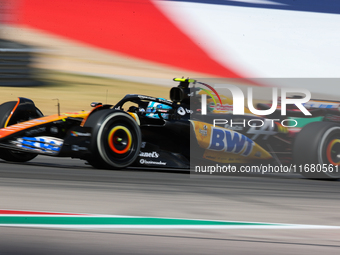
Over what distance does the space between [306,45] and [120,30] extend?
21.3 feet

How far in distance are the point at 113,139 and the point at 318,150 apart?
8.33ft

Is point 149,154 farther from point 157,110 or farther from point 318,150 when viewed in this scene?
point 318,150

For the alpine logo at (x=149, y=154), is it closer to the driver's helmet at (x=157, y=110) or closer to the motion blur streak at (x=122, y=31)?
the driver's helmet at (x=157, y=110)

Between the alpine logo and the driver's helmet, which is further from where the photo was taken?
the driver's helmet

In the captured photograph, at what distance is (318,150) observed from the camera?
5.98 meters

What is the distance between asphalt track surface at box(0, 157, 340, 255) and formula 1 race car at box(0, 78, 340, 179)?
0.25 m

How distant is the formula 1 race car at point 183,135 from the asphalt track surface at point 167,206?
0.83ft

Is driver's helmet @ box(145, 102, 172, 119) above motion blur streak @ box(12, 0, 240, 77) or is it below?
below

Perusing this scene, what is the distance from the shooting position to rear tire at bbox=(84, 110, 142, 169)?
5930 mm

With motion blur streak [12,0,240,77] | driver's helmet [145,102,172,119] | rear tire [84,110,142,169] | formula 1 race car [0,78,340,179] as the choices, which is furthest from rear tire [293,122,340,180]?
motion blur streak [12,0,240,77]

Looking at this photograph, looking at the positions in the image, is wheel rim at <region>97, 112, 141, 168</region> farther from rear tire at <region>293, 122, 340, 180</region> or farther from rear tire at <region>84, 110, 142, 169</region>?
rear tire at <region>293, 122, 340, 180</region>

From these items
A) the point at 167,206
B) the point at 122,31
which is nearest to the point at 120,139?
the point at 167,206

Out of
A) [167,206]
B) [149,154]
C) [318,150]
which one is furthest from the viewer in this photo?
[149,154]

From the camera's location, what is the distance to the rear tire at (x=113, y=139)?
19.5 ft
